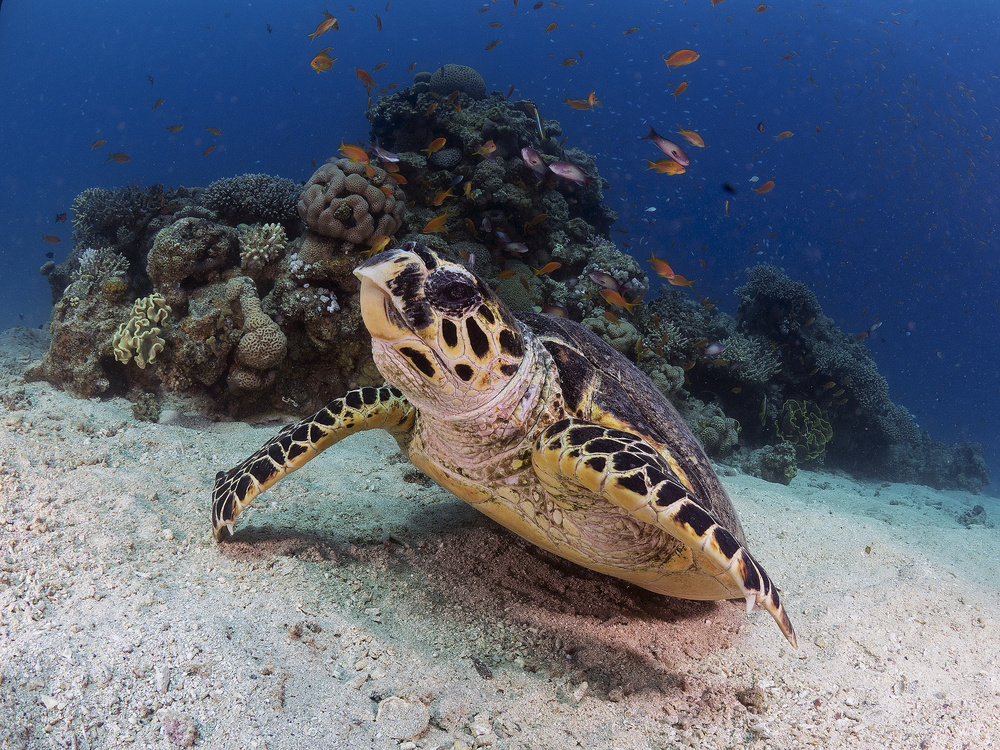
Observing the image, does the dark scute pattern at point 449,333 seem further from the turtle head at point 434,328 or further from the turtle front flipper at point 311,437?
the turtle front flipper at point 311,437

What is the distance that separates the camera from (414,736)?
1.43m

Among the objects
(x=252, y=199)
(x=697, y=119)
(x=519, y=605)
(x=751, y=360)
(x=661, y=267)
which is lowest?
(x=519, y=605)

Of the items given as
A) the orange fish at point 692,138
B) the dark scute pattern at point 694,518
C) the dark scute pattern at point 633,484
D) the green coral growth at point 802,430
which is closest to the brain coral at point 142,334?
the dark scute pattern at point 633,484

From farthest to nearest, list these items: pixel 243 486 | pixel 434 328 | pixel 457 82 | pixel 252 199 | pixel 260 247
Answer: pixel 457 82 < pixel 252 199 < pixel 260 247 < pixel 243 486 < pixel 434 328

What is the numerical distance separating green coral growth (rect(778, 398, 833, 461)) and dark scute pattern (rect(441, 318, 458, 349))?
9987mm

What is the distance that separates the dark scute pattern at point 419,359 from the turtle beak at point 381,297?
6cm

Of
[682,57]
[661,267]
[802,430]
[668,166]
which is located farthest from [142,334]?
[802,430]

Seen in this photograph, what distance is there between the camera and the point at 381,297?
169 centimetres

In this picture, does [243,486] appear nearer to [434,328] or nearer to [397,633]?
[397,633]

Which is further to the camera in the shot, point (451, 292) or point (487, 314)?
point (487, 314)

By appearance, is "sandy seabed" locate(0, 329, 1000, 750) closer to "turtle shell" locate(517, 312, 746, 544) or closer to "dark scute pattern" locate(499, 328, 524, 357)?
"turtle shell" locate(517, 312, 746, 544)

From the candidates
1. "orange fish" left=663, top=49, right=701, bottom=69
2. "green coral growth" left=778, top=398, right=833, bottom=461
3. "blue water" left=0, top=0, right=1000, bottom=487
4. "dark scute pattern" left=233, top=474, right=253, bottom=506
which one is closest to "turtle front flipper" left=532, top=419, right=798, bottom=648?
"dark scute pattern" left=233, top=474, right=253, bottom=506

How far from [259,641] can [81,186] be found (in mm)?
83564

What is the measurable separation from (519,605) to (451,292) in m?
1.66
